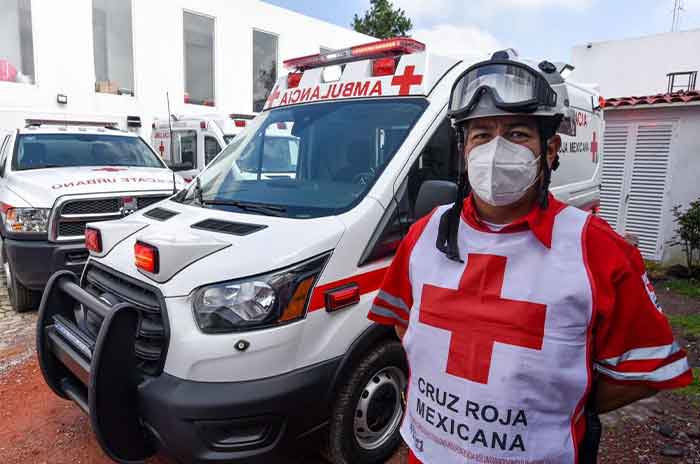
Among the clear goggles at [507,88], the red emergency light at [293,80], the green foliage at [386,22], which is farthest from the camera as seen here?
the green foliage at [386,22]

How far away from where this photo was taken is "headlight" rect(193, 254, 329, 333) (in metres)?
2.07

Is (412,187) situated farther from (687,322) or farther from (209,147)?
(209,147)

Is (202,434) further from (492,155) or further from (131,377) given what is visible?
(492,155)

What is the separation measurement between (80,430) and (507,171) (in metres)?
3.12

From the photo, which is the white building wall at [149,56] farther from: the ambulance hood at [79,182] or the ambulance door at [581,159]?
the ambulance door at [581,159]

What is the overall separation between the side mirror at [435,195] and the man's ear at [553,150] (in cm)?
65

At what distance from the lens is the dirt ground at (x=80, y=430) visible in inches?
114

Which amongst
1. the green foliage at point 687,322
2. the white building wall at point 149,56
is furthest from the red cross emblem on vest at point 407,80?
the white building wall at point 149,56

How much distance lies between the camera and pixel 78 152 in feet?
20.1

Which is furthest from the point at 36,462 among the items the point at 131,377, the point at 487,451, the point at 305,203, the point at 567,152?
the point at 567,152

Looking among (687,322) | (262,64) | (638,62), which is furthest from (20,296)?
(638,62)

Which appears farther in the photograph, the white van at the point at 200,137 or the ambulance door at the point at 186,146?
the ambulance door at the point at 186,146

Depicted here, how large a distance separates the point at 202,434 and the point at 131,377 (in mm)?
410

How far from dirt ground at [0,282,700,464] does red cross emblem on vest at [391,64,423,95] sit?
2092 millimetres
